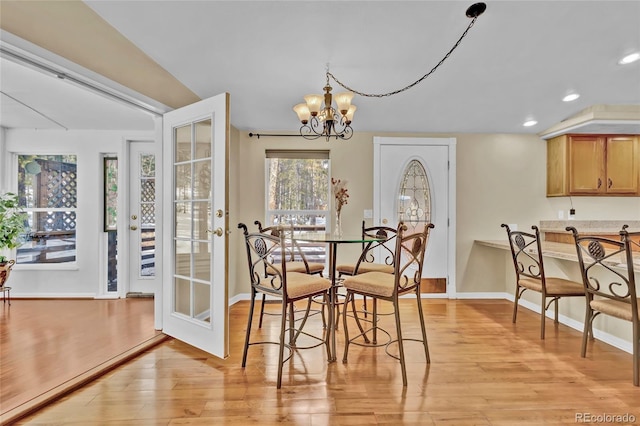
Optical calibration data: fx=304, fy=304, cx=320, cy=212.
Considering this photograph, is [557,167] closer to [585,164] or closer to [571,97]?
[585,164]

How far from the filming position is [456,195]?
3.99m

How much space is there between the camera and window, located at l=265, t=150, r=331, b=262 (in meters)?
3.93

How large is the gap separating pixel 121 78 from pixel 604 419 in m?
3.64

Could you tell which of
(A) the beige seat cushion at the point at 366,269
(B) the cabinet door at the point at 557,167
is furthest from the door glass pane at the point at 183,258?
(B) the cabinet door at the point at 557,167

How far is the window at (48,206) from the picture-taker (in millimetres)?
3820

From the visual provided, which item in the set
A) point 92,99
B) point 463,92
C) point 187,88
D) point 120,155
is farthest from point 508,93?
point 120,155

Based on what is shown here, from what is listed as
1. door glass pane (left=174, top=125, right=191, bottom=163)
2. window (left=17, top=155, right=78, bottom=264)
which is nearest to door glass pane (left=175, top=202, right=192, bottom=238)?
door glass pane (left=174, top=125, right=191, bottom=163)

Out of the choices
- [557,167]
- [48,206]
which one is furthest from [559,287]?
[48,206]

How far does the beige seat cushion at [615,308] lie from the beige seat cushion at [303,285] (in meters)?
1.99

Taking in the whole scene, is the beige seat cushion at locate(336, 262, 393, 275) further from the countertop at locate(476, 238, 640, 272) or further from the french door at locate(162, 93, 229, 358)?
the countertop at locate(476, 238, 640, 272)

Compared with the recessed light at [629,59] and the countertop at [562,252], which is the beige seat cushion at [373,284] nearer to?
the countertop at [562,252]

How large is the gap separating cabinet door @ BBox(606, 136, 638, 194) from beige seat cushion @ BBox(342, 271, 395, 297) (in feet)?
11.6

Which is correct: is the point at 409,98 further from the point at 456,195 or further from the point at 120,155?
the point at 120,155

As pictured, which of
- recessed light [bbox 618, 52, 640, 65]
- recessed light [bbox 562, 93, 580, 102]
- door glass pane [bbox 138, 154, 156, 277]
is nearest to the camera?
recessed light [bbox 618, 52, 640, 65]
